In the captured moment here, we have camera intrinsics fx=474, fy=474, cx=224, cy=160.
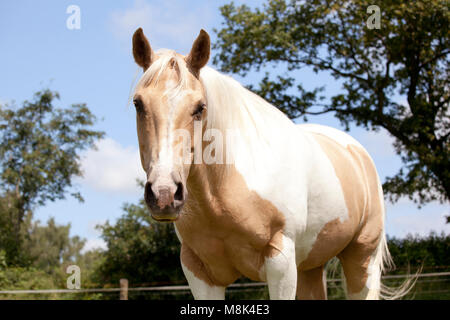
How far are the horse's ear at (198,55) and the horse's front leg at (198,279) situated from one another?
1.10 m

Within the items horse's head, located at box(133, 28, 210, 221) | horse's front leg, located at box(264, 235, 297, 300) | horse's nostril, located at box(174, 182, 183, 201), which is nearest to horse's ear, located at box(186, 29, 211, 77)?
horse's head, located at box(133, 28, 210, 221)

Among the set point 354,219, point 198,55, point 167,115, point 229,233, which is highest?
point 198,55

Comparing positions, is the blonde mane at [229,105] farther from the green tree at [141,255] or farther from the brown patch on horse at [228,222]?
the green tree at [141,255]

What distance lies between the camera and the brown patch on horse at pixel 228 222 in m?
2.51

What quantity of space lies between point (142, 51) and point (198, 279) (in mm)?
1332

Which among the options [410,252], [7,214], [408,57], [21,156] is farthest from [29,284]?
[408,57]

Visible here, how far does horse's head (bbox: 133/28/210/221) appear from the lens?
1.99 m

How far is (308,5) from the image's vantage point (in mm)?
15250

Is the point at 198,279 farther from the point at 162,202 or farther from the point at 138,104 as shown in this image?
the point at 138,104

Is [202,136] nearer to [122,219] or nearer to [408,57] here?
[122,219]

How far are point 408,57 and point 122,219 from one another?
10300 mm

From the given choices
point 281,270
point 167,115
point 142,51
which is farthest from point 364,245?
point 142,51

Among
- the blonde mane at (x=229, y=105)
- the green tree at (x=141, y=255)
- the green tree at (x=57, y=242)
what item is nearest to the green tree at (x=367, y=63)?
the green tree at (x=141, y=255)

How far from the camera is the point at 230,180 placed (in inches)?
101
